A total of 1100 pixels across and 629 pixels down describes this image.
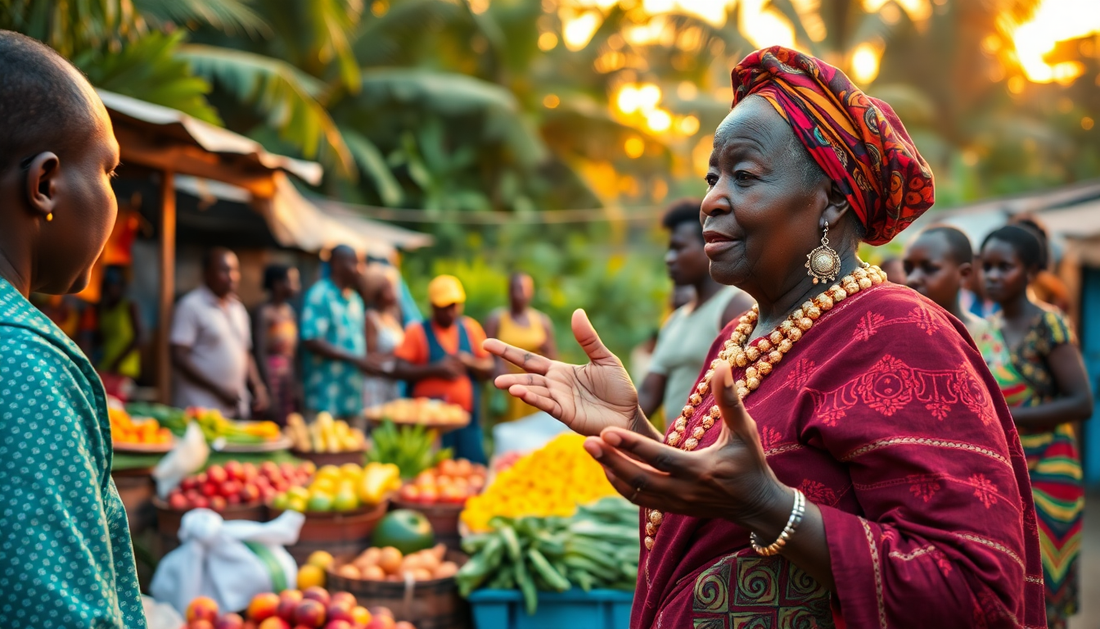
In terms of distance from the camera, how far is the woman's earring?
180 centimetres

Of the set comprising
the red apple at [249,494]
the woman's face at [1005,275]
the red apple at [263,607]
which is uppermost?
the woman's face at [1005,275]

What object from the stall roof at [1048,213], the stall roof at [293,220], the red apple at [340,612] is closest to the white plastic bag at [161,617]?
the red apple at [340,612]

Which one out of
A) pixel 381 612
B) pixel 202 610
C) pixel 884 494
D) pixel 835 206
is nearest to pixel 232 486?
pixel 202 610

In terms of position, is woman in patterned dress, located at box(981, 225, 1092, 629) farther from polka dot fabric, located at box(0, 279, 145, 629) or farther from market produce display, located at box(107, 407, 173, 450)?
market produce display, located at box(107, 407, 173, 450)

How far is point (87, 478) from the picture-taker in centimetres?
138

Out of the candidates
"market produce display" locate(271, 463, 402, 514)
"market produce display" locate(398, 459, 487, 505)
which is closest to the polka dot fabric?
"market produce display" locate(271, 463, 402, 514)

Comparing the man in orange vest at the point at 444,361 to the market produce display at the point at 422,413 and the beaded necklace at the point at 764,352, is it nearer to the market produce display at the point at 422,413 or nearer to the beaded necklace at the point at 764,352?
the market produce display at the point at 422,413

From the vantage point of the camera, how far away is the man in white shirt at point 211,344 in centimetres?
671

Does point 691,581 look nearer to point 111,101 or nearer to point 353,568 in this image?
point 353,568

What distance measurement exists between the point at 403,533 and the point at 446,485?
769 mm

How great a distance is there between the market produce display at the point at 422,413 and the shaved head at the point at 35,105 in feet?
16.8

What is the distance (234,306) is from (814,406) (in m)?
6.39

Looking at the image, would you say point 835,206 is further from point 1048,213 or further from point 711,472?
point 1048,213

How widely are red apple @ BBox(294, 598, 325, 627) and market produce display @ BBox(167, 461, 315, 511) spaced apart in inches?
42.1
